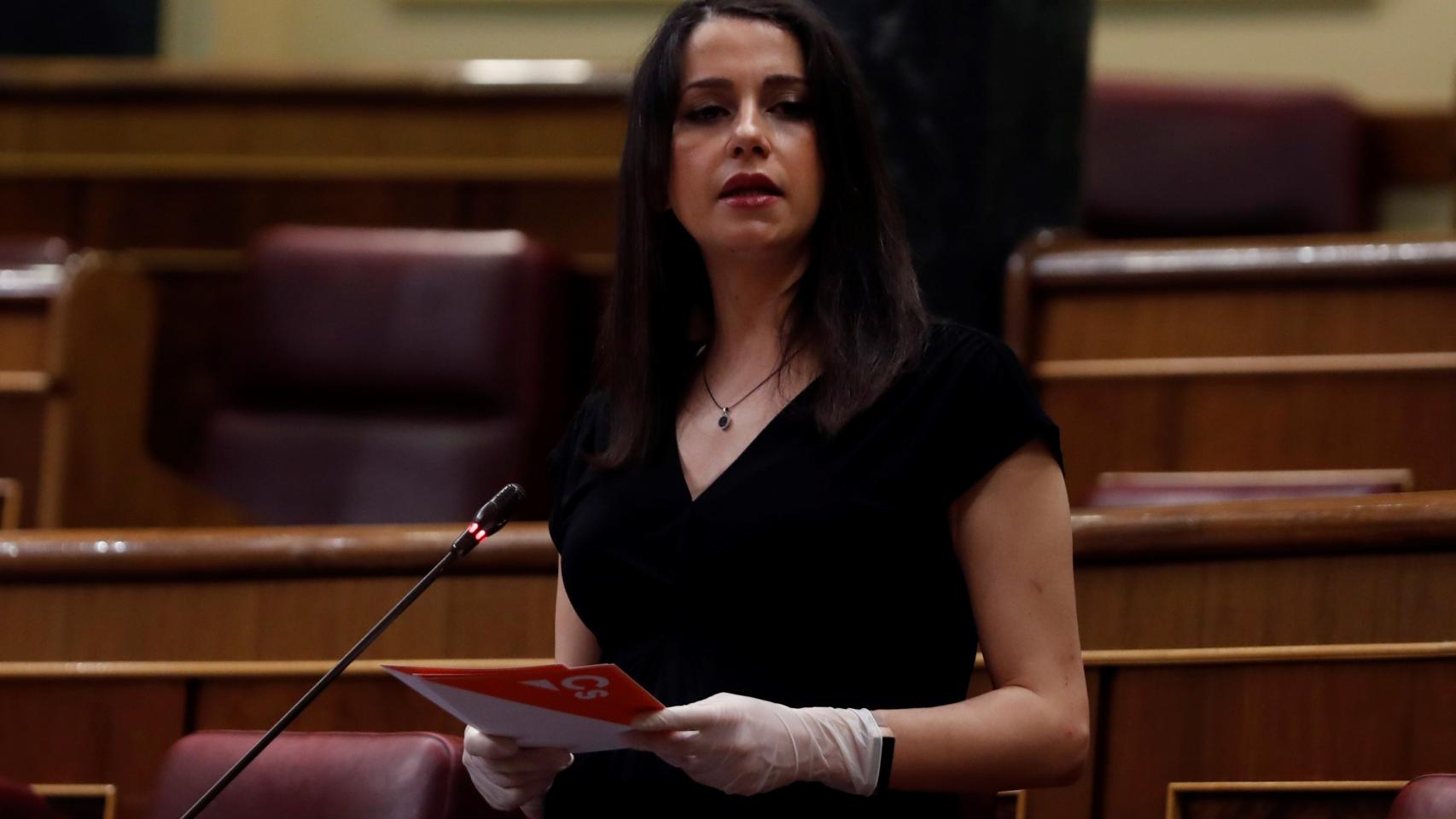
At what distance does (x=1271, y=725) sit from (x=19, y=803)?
43cm

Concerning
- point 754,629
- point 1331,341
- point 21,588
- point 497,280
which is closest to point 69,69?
point 497,280

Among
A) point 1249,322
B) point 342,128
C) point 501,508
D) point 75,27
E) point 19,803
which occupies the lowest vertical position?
point 19,803

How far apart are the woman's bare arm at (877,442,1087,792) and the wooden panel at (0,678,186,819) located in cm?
36

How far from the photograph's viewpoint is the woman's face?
1.84 feet

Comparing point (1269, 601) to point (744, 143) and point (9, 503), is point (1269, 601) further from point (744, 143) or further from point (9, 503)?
point (9, 503)

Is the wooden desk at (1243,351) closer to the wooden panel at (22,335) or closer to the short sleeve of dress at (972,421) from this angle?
the short sleeve of dress at (972,421)

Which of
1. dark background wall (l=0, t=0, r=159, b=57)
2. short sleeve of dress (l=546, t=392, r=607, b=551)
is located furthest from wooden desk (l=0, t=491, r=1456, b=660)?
dark background wall (l=0, t=0, r=159, b=57)

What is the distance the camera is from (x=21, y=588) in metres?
0.76

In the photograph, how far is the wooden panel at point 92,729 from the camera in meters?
0.74

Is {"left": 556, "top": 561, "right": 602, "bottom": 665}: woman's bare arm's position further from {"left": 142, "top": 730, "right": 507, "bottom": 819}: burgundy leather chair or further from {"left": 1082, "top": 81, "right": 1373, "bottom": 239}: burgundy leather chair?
{"left": 1082, "top": 81, "right": 1373, "bottom": 239}: burgundy leather chair

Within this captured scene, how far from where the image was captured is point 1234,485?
94 centimetres

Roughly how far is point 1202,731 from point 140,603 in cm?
42

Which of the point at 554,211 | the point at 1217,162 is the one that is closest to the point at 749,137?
the point at 554,211

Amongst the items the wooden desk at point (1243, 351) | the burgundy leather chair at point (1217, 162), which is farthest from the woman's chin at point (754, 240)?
the burgundy leather chair at point (1217, 162)
